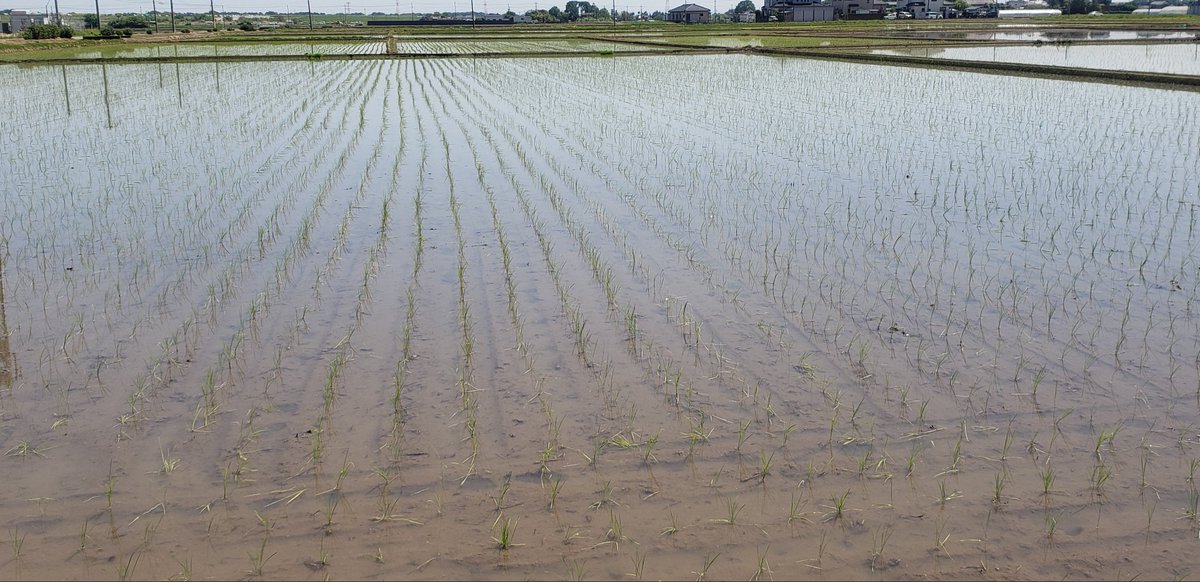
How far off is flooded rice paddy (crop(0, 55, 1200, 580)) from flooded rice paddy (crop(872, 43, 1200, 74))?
1138 cm

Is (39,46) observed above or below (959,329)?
above

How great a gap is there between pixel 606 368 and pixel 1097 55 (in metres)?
22.0

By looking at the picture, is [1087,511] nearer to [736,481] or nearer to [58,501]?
[736,481]

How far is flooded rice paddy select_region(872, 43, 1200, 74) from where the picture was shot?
58.8 feet

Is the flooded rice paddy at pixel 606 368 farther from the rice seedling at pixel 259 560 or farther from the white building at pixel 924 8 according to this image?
the white building at pixel 924 8

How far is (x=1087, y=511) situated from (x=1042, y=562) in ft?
1.07

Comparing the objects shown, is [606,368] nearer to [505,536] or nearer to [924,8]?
[505,536]

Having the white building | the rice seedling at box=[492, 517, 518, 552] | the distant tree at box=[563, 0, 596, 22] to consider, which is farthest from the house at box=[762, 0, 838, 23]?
the rice seedling at box=[492, 517, 518, 552]

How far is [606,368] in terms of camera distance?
12.0 feet

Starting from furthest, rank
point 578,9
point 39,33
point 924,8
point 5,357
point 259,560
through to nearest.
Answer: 1. point 578,9
2. point 924,8
3. point 39,33
4. point 5,357
5. point 259,560

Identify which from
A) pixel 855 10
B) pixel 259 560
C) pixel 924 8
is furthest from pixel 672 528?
pixel 924 8

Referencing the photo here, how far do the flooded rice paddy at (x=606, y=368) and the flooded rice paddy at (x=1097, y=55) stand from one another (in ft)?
37.3

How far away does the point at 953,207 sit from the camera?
639 centimetres

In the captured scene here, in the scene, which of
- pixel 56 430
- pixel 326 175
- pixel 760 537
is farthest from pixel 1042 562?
pixel 326 175
